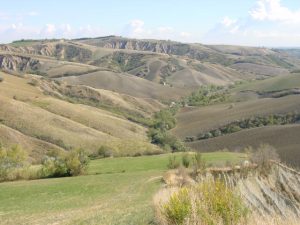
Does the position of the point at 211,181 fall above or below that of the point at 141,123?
above

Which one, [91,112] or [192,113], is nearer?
[91,112]

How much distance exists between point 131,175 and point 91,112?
308 feet

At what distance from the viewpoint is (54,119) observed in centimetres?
11844

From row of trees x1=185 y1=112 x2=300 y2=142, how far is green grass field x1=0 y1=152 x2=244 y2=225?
4071 inches

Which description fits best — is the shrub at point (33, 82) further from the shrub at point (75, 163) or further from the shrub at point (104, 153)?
the shrub at point (75, 163)

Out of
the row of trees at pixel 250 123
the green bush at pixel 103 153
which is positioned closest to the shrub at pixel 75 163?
the green bush at pixel 103 153

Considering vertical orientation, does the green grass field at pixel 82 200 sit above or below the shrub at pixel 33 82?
above

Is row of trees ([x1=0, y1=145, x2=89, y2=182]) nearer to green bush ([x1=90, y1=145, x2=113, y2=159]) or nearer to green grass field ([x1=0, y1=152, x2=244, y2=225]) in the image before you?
green grass field ([x1=0, y1=152, x2=244, y2=225])

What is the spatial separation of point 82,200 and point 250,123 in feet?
423

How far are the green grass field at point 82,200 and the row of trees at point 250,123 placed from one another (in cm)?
10342

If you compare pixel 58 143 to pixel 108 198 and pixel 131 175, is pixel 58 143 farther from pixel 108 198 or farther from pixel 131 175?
pixel 108 198

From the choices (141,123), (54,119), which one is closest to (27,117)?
(54,119)

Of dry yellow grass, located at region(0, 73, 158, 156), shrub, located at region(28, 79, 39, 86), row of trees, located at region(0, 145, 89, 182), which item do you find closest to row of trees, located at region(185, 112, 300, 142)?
dry yellow grass, located at region(0, 73, 158, 156)

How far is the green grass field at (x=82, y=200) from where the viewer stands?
77.3ft
